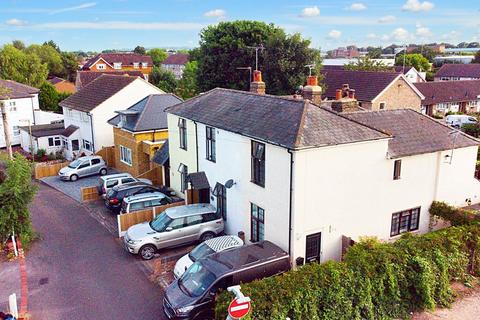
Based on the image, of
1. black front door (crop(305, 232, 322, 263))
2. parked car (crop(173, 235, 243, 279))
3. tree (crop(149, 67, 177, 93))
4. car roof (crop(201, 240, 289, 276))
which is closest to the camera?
car roof (crop(201, 240, 289, 276))

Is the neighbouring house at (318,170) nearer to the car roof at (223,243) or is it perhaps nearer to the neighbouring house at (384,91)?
the car roof at (223,243)

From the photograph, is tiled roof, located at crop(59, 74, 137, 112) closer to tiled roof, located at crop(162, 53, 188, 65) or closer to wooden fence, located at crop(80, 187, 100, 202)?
wooden fence, located at crop(80, 187, 100, 202)

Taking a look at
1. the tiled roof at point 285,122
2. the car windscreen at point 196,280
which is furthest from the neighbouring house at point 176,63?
the car windscreen at point 196,280

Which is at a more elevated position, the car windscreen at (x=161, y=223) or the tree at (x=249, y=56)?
the tree at (x=249, y=56)

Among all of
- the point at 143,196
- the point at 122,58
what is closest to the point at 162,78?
the point at 122,58

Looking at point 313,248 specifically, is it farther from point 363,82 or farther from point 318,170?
point 363,82

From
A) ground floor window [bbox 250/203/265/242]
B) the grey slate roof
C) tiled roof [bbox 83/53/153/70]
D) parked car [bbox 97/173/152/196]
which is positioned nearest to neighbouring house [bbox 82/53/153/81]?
tiled roof [bbox 83/53/153/70]
